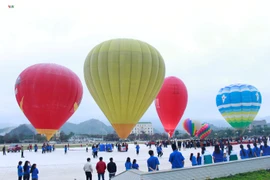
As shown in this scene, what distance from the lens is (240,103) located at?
38.2 metres

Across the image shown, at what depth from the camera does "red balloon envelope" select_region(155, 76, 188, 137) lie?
39.0m

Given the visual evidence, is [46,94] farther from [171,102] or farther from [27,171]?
[27,171]

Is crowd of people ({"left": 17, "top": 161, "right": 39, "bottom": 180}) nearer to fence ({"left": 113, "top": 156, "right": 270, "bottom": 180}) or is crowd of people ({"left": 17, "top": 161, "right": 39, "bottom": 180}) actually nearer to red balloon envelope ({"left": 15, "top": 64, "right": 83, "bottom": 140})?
fence ({"left": 113, "top": 156, "right": 270, "bottom": 180})

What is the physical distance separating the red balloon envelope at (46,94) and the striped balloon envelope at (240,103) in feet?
68.2

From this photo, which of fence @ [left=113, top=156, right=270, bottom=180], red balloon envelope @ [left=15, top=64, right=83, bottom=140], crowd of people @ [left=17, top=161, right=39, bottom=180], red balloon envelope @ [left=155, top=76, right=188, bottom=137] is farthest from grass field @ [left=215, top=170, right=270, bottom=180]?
red balloon envelope @ [left=155, top=76, right=188, bottom=137]

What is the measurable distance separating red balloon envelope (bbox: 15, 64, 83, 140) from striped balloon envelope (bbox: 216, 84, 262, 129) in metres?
20.8

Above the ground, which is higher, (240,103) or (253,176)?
(240,103)

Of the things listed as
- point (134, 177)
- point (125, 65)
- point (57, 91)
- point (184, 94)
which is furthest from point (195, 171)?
point (184, 94)

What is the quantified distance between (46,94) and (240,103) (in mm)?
24298

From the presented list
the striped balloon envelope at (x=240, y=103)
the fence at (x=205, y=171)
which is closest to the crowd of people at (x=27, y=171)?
the fence at (x=205, y=171)

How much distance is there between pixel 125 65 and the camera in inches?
997

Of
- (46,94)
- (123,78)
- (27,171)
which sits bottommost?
(27,171)

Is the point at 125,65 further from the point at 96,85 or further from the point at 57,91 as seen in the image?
the point at 57,91

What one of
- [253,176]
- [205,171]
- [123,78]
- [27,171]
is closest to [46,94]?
[123,78]
